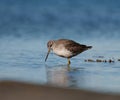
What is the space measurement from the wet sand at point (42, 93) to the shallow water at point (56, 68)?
1.08 metres

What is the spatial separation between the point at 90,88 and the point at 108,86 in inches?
17.8

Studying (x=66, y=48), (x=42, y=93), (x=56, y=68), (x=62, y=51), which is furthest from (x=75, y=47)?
(x=42, y=93)

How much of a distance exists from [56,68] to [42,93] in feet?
14.7

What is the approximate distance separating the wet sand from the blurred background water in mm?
1158

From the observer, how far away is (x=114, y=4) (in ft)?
80.8

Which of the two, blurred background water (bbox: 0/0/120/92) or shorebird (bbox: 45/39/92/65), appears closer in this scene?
blurred background water (bbox: 0/0/120/92)

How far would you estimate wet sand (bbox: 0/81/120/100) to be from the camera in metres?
9.11

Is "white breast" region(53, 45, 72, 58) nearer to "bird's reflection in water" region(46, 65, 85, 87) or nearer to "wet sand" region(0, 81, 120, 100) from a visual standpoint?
"bird's reflection in water" region(46, 65, 85, 87)

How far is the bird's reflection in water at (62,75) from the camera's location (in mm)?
11673

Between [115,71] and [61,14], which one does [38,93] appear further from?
[61,14]

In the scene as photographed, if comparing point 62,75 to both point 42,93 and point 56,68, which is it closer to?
point 56,68

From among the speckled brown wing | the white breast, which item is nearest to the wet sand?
the white breast

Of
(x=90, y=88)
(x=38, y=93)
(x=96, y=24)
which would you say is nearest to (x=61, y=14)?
(x=96, y=24)

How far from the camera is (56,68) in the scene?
13922 millimetres
